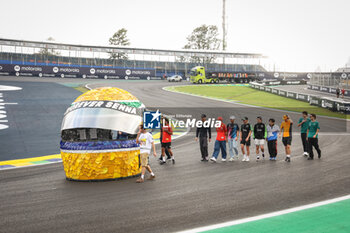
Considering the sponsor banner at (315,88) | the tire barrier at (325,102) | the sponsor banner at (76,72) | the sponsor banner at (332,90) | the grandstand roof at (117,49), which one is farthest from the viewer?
the grandstand roof at (117,49)

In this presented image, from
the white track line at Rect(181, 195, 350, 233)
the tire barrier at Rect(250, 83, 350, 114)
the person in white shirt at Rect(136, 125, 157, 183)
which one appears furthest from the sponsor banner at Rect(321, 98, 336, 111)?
the person in white shirt at Rect(136, 125, 157, 183)

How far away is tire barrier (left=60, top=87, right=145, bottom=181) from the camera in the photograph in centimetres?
1058

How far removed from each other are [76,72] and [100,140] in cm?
5896

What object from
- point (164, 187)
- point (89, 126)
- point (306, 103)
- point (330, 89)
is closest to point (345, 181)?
point (164, 187)

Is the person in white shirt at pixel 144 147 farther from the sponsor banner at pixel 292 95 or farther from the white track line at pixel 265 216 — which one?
the sponsor banner at pixel 292 95

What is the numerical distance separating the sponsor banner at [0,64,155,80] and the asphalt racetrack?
175 ft

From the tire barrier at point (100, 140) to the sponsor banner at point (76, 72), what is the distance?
55.8 meters

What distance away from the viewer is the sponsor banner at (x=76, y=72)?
61688 mm

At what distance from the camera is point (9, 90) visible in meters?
39.4

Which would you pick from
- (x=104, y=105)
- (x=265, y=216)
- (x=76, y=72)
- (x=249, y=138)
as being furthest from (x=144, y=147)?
(x=76, y=72)

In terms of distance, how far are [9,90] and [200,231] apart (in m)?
37.9

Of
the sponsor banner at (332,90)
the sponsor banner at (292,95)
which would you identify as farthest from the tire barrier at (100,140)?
the sponsor banner at (332,90)

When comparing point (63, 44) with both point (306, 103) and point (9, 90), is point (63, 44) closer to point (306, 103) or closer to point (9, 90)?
point (9, 90)

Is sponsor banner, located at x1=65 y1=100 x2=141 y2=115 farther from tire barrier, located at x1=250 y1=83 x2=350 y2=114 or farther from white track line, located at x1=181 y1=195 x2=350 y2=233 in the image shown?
tire barrier, located at x1=250 y1=83 x2=350 y2=114
